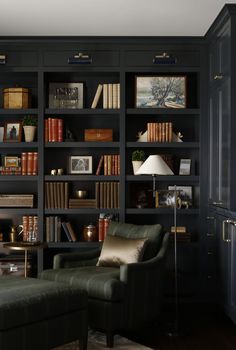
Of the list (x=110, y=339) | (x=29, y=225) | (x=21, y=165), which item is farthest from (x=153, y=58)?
(x=110, y=339)

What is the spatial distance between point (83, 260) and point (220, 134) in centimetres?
172

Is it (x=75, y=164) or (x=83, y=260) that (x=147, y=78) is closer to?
(x=75, y=164)

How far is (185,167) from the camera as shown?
5906 mm

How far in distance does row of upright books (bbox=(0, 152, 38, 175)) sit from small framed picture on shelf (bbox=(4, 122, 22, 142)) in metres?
0.18

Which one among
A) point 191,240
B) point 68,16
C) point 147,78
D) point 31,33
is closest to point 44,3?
point 68,16

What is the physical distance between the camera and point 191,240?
5922 millimetres

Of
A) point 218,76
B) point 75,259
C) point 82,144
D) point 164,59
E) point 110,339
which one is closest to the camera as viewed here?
point 110,339

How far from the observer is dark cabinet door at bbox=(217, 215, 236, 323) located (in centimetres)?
466

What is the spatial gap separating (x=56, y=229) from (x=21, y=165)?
30.5 inches

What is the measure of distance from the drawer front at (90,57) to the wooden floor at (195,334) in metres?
2.62

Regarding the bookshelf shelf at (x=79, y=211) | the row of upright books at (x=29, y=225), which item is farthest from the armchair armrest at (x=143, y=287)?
the row of upright books at (x=29, y=225)

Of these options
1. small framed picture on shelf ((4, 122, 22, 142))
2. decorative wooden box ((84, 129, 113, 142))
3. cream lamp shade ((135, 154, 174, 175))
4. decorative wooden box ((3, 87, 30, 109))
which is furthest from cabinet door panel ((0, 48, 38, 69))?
cream lamp shade ((135, 154, 174, 175))

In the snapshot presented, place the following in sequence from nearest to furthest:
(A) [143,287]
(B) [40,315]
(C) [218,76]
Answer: (B) [40,315] < (A) [143,287] < (C) [218,76]

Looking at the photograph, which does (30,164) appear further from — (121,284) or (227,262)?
(227,262)
